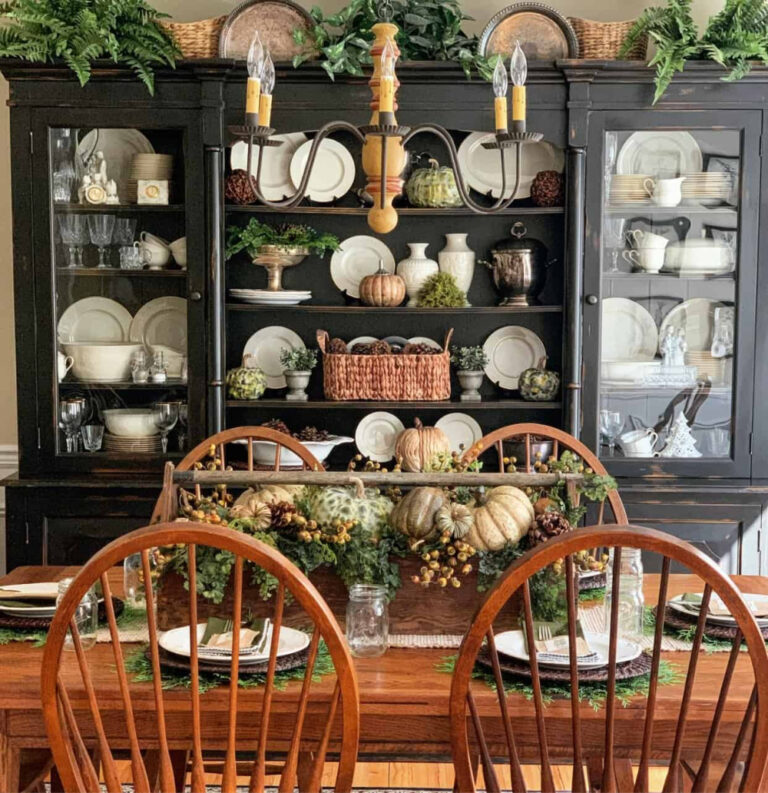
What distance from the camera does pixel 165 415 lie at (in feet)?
11.8

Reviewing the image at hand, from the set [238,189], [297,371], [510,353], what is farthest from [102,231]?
[510,353]

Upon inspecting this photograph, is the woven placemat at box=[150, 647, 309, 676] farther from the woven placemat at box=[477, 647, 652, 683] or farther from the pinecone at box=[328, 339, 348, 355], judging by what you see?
the pinecone at box=[328, 339, 348, 355]

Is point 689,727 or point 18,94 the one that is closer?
point 689,727

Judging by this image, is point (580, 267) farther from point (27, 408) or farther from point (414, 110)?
point (27, 408)

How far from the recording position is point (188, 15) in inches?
150

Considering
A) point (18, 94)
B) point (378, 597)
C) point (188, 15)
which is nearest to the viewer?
point (378, 597)

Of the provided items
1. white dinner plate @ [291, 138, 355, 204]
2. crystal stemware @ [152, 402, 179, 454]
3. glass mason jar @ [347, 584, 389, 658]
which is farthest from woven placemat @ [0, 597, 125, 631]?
white dinner plate @ [291, 138, 355, 204]

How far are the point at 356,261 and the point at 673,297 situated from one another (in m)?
1.08

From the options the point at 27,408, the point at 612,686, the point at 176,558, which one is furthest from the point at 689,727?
the point at 27,408

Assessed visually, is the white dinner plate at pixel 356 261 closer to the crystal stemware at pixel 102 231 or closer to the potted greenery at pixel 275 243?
the potted greenery at pixel 275 243

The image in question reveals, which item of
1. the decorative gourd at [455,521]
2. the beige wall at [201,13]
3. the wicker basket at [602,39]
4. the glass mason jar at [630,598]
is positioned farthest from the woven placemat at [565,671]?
the beige wall at [201,13]

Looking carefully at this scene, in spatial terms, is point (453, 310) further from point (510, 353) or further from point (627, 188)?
point (627, 188)

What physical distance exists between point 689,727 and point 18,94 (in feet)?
9.13

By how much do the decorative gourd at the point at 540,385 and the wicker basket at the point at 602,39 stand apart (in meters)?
1.03
